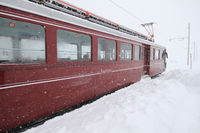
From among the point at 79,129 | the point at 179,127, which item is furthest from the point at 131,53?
the point at 79,129

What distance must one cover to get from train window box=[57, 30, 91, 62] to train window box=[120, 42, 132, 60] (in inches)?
78.4

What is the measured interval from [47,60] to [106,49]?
232 cm

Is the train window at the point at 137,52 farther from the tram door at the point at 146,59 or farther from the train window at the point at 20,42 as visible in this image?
the train window at the point at 20,42

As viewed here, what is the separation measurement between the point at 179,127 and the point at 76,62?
2720mm

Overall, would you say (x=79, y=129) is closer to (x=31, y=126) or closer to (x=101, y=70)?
(x=31, y=126)

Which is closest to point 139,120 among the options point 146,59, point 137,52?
point 137,52

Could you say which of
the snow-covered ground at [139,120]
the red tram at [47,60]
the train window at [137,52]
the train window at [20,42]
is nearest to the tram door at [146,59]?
the train window at [137,52]

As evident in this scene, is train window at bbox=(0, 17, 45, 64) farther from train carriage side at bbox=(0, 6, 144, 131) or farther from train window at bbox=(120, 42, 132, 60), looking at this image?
train window at bbox=(120, 42, 132, 60)

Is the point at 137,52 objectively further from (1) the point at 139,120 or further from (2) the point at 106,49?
(1) the point at 139,120

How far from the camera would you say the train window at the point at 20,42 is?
205cm

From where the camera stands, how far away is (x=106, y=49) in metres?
4.43

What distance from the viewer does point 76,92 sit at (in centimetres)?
338

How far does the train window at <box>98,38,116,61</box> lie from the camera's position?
4168 millimetres

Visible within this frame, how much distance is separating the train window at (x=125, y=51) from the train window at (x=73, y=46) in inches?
78.4
